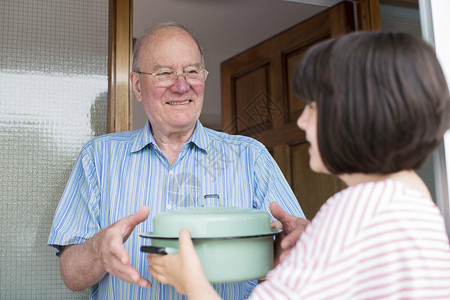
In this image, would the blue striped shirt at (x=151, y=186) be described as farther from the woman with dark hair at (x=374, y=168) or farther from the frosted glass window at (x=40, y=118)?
the woman with dark hair at (x=374, y=168)

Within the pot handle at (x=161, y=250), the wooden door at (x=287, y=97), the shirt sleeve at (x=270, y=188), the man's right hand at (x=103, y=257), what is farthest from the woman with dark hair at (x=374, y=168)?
the wooden door at (x=287, y=97)

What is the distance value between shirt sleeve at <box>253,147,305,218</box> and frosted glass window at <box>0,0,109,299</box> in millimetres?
828

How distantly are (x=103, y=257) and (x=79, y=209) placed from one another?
492mm

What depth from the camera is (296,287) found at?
57 centimetres

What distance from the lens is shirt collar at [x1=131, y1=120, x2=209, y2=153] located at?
1.44m

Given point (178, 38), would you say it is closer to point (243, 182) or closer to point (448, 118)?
point (243, 182)

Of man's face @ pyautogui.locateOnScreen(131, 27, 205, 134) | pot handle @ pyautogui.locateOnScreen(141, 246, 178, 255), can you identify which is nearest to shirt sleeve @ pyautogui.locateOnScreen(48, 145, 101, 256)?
man's face @ pyautogui.locateOnScreen(131, 27, 205, 134)

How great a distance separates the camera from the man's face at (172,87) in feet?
4.68

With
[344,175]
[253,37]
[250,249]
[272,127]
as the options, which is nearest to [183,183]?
[250,249]

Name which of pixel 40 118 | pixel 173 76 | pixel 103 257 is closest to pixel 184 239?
pixel 103 257

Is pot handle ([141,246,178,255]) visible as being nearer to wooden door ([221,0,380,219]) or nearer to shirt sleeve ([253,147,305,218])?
shirt sleeve ([253,147,305,218])

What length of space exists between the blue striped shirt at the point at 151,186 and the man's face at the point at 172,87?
0.21 ft

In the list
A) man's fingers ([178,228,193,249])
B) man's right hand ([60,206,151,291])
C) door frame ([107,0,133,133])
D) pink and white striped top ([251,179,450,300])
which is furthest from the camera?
door frame ([107,0,133,133])

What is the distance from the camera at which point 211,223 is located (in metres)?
0.72
